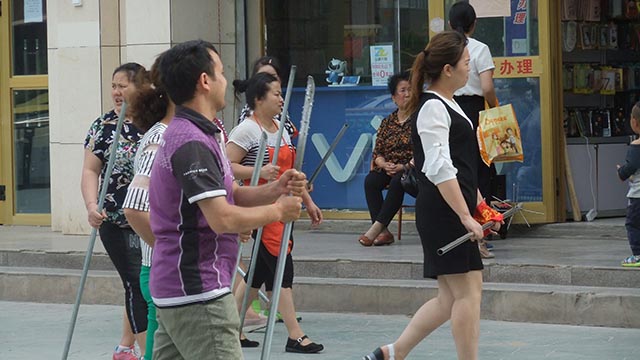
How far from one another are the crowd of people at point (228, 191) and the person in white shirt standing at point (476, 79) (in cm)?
1

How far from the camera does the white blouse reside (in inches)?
253

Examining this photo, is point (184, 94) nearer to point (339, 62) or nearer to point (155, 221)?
point (155, 221)

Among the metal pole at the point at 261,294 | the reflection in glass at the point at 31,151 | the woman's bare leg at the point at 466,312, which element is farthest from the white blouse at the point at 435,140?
the reflection in glass at the point at 31,151

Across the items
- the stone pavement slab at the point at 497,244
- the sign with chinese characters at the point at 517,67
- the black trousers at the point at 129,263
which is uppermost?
the sign with chinese characters at the point at 517,67

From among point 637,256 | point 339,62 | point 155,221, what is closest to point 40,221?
point 339,62

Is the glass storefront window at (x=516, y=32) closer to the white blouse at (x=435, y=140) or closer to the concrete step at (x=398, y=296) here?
the concrete step at (x=398, y=296)

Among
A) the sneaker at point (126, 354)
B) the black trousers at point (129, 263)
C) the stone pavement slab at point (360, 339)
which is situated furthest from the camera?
the stone pavement slab at point (360, 339)

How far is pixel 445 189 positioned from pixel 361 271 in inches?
148

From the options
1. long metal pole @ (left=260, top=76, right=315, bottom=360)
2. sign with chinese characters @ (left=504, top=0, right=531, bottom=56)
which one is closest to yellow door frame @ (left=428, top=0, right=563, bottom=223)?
sign with chinese characters @ (left=504, top=0, right=531, bottom=56)

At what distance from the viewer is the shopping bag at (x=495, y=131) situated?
10266 mm

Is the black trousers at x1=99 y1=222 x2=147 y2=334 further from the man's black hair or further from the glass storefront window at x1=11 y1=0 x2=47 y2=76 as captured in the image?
the glass storefront window at x1=11 y1=0 x2=47 y2=76

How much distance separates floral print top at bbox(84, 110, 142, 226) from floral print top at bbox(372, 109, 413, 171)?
4133 mm

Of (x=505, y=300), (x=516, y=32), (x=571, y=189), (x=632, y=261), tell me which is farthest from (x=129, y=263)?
(x=571, y=189)

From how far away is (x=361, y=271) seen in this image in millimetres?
10109
